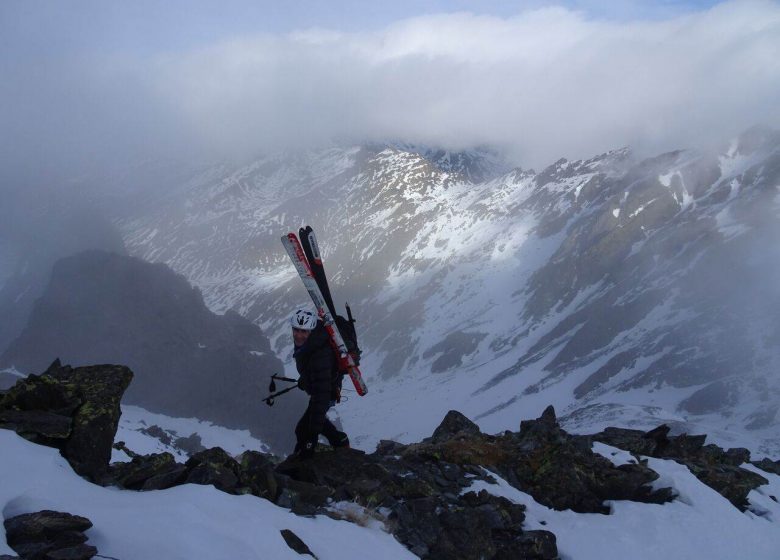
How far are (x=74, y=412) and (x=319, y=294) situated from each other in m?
4.65

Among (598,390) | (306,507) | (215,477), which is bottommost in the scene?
(306,507)

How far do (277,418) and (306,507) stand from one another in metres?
165

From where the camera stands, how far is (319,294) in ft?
39.3

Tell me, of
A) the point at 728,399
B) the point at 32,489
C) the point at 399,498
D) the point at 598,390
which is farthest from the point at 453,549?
the point at 598,390

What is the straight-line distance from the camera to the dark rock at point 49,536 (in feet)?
20.4

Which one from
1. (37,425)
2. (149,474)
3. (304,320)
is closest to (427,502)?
(304,320)

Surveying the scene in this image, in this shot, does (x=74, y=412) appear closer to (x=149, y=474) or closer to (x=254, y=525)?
(x=149, y=474)

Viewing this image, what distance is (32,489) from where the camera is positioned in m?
7.32

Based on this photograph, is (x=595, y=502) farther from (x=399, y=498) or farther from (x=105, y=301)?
(x=105, y=301)

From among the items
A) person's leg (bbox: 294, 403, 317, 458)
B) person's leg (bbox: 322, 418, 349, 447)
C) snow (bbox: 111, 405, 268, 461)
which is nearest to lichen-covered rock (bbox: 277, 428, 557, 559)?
person's leg (bbox: 294, 403, 317, 458)

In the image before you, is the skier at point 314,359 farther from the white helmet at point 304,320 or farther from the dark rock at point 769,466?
the dark rock at point 769,466

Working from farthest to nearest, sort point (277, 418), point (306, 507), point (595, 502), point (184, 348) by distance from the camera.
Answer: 1. point (184, 348)
2. point (277, 418)
3. point (595, 502)
4. point (306, 507)

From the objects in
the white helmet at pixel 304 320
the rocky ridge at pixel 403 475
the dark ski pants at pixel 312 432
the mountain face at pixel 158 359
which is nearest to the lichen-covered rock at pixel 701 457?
the rocky ridge at pixel 403 475

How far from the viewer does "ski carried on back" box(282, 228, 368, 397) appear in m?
11.7
